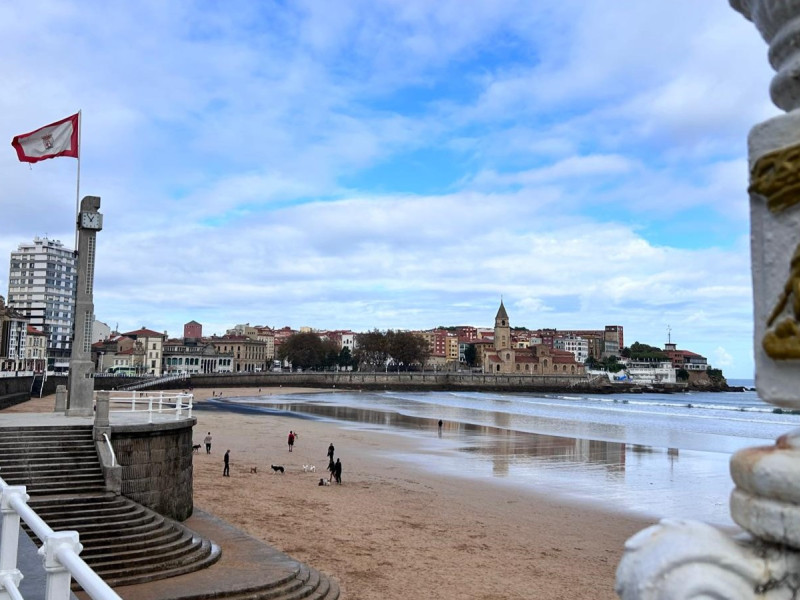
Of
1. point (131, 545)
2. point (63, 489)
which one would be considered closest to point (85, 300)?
point (63, 489)

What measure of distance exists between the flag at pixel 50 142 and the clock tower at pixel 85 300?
1802 mm

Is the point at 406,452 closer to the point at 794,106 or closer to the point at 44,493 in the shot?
the point at 44,493

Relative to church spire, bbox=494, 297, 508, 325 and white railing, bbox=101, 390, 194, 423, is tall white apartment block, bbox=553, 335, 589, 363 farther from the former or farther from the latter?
white railing, bbox=101, 390, 194, 423

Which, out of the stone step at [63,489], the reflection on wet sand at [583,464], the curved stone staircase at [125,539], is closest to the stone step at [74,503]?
the curved stone staircase at [125,539]

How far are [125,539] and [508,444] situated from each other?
28.1m

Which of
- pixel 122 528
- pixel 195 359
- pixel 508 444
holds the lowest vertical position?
pixel 508 444

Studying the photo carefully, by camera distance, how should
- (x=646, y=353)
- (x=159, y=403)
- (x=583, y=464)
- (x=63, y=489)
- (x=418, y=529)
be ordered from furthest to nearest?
1. (x=646, y=353)
2. (x=583, y=464)
3. (x=418, y=529)
4. (x=159, y=403)
5. (x=63, y=489)

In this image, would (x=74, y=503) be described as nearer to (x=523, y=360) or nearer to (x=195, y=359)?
(x=195, y=359)

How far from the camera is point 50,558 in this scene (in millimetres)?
3119

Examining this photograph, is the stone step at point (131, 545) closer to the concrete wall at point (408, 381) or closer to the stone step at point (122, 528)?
the stone step at point (122, 528)

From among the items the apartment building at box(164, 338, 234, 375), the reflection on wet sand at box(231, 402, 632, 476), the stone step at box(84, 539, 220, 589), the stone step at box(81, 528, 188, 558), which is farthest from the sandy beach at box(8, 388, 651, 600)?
the apartment building at box(164, 338, 234, 375)

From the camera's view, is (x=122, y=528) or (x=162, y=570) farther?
(x=122, y=528)

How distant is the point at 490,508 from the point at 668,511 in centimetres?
564

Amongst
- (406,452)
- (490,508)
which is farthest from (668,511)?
(406,452)
